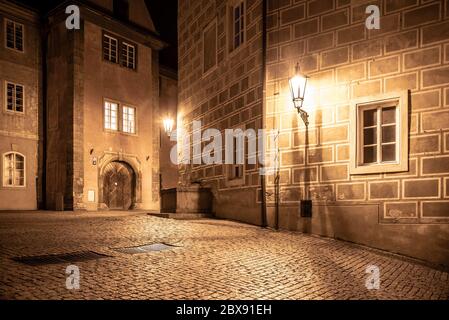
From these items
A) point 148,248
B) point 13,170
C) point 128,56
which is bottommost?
point 148,248

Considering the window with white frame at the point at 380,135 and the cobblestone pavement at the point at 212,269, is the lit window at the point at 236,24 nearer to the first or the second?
the window with white frame at the point at 380,135

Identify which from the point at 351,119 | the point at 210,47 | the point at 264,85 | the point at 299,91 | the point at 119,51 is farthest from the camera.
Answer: the point at 119,51

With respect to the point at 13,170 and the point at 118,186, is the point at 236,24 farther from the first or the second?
the point at 13,170

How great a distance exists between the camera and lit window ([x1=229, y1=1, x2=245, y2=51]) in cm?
1182

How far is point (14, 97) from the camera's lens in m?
18.5

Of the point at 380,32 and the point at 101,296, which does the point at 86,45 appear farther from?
the point at 101,296

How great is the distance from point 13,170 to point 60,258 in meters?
14.6

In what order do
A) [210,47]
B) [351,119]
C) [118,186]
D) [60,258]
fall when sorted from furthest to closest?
1. [118,186]
2. [210,47]
3. [351,119]
4. [60,258]

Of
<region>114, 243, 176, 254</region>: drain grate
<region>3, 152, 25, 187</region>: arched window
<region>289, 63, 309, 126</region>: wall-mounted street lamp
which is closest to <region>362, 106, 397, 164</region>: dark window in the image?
<region>289, 63, 309, 126</region>: wall-mounted street lamp

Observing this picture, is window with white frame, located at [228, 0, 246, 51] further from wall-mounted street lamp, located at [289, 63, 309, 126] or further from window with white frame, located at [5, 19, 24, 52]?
window with white frame, located at [5, 19, 24, 52]

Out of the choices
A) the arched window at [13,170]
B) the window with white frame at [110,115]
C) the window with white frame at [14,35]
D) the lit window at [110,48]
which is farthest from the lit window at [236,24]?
the arched window at [13,170]

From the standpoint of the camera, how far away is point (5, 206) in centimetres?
1766

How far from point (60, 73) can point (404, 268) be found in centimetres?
1813

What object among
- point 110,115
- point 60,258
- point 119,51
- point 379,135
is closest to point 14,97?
point 110,115
